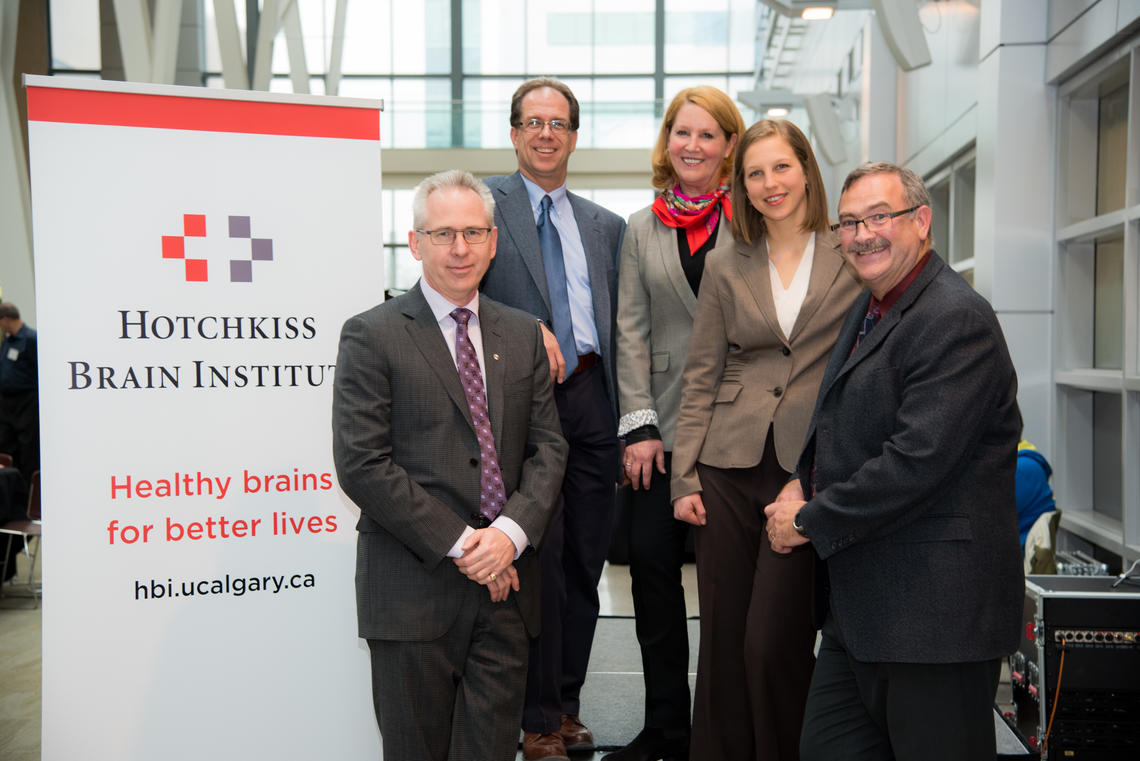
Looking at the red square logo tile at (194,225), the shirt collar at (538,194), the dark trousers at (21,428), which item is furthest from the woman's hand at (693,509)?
the dark trousers at (21,428)

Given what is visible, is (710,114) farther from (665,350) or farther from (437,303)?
(437,303)

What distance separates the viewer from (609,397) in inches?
108

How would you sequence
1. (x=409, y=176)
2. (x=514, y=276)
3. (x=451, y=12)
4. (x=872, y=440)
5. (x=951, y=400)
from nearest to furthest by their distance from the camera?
(x=951, y=400) → (x=872, y=440) → (x=514, y=276) → (x=409, y=176) → (x=451, y=12)

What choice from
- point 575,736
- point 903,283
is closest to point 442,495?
point 903,283

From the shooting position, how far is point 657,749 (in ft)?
8.52

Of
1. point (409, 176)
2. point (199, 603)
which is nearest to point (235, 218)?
point (199, 603)

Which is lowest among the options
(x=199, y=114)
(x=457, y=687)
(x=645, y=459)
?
(x=457, y=687)

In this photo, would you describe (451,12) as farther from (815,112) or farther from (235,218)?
(235,218)

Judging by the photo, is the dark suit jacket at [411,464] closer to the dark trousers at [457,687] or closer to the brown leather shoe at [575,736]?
the dark trousers at [457,687]

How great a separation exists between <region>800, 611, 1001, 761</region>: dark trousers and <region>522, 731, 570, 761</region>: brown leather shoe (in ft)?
3.45

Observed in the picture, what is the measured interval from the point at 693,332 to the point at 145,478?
4.62 feet

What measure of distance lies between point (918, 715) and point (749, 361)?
903 millimetres

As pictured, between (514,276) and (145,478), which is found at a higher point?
(514,276)

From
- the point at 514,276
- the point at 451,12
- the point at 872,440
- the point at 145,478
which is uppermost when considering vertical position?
the point at 451,12
